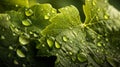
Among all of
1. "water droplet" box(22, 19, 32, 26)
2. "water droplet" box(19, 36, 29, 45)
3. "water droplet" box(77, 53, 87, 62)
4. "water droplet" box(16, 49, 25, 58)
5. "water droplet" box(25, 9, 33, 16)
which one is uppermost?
"water droplet" box(25, 9, 33, 16)

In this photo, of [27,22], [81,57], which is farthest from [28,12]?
[81,57]

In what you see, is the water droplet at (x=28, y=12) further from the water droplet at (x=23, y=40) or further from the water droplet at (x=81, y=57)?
the water droplet at (x=81, y=57)

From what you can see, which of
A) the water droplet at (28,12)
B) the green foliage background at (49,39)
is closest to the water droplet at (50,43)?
the green foliage background at (49,39)

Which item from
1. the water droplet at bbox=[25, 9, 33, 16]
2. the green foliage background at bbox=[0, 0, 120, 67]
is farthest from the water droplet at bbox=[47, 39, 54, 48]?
the water droplet at bbox=[25, 9, 33, 16]

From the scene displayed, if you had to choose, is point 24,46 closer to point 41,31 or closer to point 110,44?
point 41,31

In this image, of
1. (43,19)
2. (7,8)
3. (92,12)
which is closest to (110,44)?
(92,12)

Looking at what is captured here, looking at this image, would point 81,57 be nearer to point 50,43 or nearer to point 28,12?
point 50,43

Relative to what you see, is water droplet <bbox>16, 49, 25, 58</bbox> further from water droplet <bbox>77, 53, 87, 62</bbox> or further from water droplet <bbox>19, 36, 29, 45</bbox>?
water droplet <bbox>77, 53, 87, 62</bbox>

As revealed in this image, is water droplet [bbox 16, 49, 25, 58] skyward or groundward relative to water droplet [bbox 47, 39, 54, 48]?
groundward
